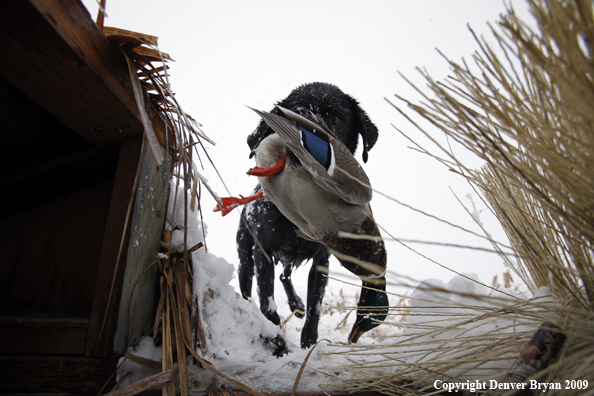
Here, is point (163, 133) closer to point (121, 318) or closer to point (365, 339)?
point (121, 318)

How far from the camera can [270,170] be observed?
1.17m

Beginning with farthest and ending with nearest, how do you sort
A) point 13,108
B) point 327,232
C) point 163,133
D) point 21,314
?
point 327,232 < point 163,133 < point 21,314 < point 13,108

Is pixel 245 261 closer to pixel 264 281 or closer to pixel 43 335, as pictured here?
pixel 264 281

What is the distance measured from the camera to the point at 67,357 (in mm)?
732

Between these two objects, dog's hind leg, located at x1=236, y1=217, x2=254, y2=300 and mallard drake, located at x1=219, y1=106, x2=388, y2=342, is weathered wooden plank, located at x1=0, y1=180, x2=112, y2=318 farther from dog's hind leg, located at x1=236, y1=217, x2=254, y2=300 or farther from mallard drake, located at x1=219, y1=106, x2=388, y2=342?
dog's hind leg, located at x1=236, y1=217, x2=254, y2=300

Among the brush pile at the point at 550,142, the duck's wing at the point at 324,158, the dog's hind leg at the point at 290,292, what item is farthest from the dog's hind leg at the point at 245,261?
the brush pile at the point at 550,142

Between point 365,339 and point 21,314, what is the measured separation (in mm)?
2282

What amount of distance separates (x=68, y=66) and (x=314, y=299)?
174cm

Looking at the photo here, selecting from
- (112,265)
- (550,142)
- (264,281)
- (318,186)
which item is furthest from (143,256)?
(264,281)

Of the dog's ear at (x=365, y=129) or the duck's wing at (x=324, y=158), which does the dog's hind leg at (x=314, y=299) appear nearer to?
the dog's ear at (x=365, y=129)

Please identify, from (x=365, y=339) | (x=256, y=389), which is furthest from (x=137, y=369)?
(x=365, y=339)

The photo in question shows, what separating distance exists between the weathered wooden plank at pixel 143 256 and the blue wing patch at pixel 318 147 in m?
0.50

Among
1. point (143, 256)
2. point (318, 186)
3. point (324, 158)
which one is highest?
point (324, 158)

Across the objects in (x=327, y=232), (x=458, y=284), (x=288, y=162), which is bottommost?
(x=458, y=284)
